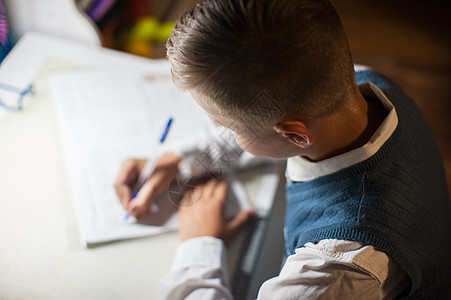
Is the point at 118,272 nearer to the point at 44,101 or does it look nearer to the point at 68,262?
the point at 68,262

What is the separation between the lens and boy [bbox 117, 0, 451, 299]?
1.62ft

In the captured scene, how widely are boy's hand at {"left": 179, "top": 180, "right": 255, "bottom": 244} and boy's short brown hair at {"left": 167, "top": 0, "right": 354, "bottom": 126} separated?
0.28 m

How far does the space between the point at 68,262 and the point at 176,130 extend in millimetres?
362

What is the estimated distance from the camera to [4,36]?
0.97 meters

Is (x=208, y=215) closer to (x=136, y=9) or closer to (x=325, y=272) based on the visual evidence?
(x=325, y=272)

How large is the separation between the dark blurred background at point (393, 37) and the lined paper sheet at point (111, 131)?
0.39 metres

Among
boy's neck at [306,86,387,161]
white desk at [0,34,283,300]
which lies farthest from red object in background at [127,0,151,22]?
boy's neck at [306,86,387,161]

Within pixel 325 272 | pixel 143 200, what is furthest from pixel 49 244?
pixel 325 272

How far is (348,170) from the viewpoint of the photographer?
623mm

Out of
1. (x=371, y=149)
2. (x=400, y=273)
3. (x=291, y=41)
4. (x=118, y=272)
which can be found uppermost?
(x=291, y=41)

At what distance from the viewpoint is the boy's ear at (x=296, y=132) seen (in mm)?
556

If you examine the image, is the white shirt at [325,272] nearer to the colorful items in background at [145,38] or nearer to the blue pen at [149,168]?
the blue pen at [149,168]

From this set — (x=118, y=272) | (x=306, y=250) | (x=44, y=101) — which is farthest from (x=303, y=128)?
(x=44, y=101)

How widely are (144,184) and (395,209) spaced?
0.45m
